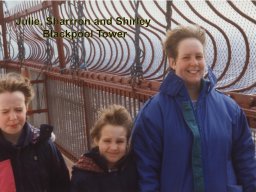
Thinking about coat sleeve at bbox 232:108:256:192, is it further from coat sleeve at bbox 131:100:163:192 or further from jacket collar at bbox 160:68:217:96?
coat sleeve at bbox 131:100:163:192

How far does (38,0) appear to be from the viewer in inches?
253

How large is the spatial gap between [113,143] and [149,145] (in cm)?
22

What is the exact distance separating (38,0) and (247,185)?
15.9 feet

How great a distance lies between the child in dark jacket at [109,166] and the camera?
2.36 metres

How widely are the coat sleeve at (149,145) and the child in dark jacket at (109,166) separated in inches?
3.2

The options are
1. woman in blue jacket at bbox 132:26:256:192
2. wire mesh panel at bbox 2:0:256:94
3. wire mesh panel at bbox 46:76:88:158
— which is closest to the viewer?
woman in blue jacket at bbox 132:26:256:192

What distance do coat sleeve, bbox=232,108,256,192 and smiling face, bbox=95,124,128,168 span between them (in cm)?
57

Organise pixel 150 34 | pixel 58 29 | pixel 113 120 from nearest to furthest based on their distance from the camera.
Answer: pixel 113 120 → pixel 150 34 → pixel 58 29

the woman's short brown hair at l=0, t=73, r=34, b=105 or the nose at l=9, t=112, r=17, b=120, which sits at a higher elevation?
the woman's short brown hair at l=0, t=73, r=34, b=105

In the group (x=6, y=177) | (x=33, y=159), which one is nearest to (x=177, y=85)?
(x=33, y=159)

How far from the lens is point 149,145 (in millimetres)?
2277

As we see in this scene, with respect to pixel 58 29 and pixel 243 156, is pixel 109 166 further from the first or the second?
pixel 58 29

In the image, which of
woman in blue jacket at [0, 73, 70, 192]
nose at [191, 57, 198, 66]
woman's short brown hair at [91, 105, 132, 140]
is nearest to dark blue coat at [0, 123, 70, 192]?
woman in blue jacket at [0, 73, 70, 192]

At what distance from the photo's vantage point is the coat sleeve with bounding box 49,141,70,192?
249 centimetres
